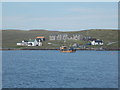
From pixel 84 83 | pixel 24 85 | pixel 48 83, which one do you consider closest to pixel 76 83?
pixel 84 83

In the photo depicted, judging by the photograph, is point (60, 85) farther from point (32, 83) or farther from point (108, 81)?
point (108, 81)

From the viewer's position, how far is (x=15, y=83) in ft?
127

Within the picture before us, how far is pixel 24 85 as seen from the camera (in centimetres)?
3647

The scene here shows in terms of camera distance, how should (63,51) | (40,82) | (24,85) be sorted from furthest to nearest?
(63,51)
(40,82)
(24,85)

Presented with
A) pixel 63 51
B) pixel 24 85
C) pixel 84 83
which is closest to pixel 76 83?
pixel 84 83

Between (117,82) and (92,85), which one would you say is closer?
(92,85)

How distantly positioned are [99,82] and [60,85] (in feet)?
17.8

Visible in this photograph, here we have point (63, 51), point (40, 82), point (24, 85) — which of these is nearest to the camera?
point (24, 85)

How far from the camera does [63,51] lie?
17162 centimetres

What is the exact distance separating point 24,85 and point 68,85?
5202 mm

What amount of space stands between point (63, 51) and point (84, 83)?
437ft

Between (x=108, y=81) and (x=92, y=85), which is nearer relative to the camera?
(x=92, y=85)

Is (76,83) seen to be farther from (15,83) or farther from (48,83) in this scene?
(15,83)

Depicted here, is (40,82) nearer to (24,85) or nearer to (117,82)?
(24,85)
